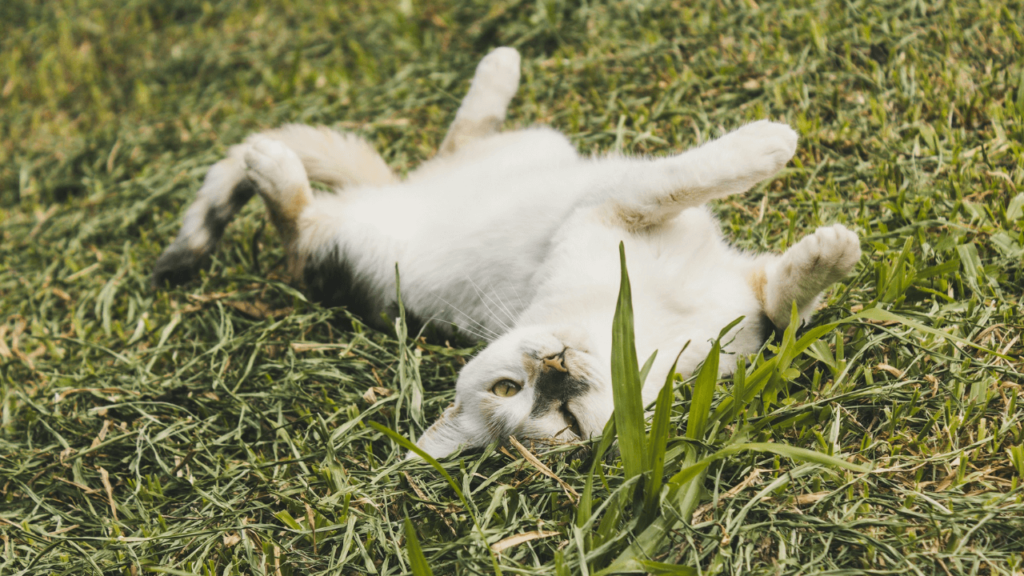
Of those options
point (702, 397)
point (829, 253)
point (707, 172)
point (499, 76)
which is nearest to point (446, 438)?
point (702, 397)

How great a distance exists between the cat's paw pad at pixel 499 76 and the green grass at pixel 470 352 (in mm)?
210

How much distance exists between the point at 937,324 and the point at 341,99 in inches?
125

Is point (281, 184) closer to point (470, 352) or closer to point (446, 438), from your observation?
point (470, 352)

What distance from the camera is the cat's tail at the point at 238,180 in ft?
9.45

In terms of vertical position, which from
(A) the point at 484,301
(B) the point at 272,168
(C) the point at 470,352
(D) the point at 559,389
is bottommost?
(C) the point at 470,352

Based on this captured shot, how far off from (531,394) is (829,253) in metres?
0.96

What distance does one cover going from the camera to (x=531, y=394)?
192cm

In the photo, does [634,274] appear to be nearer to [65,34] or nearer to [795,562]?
[795,562]

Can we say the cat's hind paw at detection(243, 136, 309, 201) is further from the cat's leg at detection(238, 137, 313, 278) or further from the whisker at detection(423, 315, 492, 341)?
the whisker at detection(423, 315, 492, 341)

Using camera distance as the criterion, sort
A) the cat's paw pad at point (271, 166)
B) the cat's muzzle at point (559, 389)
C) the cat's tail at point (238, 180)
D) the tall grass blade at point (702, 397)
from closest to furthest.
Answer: the tall grass blade at point (702, 397)
the cat's muzzle at point (559, 389)
the cat's paw pad at point (271, 166)
the cat's tail at point (238, 180)

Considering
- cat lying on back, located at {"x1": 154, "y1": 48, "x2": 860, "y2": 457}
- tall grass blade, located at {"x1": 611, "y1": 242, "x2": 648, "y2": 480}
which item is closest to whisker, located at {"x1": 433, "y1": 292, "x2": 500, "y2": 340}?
cat lying on back, located at {"x1": 154, "y1": 48, "x2": 860, "y2": 457}

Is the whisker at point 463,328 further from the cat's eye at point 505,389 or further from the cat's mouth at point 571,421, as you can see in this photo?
the cat's mouth at point 571,421

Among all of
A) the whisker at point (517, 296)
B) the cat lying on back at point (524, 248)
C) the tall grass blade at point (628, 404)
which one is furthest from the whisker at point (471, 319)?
the tall grass blade at point (628, 404)

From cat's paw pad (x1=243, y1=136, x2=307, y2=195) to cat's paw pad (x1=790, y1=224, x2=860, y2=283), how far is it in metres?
1.97
